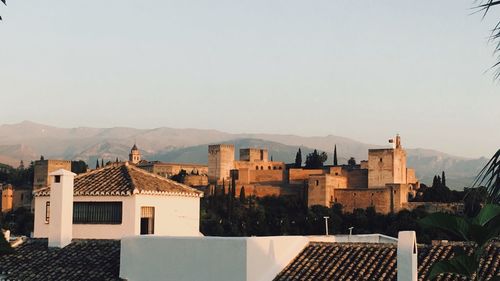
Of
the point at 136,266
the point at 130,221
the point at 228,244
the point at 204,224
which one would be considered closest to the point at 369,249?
the point at 228,244

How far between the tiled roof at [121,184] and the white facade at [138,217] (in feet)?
0.44

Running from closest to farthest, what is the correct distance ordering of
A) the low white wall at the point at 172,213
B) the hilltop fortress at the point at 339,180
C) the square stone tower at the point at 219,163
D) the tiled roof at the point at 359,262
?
the tiled roof at the point at 359,262 → the low white wall at the point at 172,213 → the hilltop fortress at the point at 339,180 → the square stone tower at the point at 219,163

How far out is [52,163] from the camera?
10744 cm

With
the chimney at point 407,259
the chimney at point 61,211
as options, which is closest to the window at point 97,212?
the chimney at point 61,211

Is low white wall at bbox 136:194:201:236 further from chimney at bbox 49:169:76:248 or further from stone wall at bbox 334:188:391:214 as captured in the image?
stone wall at bbox 334:188:391:214

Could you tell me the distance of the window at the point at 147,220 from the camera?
1900 centimetres

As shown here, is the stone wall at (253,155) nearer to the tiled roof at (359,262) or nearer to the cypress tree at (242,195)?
the cypress tree at (242,195)

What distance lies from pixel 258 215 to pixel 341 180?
2023 cm

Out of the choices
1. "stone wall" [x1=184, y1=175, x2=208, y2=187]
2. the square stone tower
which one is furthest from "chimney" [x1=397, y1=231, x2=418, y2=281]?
the square stone tower

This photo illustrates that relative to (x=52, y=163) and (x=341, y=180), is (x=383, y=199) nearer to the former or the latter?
(x=341, y=180)

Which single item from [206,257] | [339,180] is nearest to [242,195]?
[339,180]

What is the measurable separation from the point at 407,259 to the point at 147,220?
842 centimetres

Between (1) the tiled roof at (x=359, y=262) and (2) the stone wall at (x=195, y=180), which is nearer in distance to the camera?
(1) the tiled roof at (x=359, y=262)

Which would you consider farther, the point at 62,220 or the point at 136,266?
the point at 62,220
